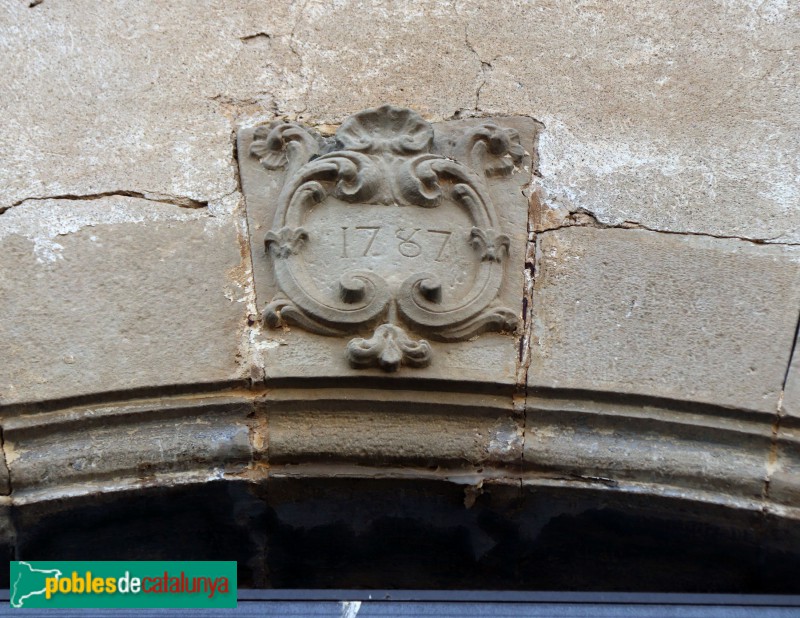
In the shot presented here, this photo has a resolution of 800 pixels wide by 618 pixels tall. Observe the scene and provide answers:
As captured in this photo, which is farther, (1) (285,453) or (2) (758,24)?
(2) (758,24)

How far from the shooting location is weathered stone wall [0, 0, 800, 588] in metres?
1.84

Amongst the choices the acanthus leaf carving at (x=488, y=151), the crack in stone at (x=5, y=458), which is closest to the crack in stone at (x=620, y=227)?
the acanthus leaf carving at (x=488, y=151)

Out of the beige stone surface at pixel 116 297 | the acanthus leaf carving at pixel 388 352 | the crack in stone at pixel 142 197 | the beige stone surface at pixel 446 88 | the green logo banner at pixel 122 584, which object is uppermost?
the beige stone surface at pixel 446 88

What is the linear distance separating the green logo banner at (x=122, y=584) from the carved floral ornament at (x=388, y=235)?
16.6 inches

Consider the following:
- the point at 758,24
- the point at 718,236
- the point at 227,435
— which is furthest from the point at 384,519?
the point at 758,24

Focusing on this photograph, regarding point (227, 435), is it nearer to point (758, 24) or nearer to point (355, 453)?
point (355, 453)

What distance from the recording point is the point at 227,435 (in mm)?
1847

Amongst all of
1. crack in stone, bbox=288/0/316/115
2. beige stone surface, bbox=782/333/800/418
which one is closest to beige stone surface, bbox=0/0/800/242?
crack in stone, bbox=288/0/316/115

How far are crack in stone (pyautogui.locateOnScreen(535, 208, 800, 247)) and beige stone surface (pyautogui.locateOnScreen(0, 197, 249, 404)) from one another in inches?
24.1

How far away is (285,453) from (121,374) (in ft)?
1.01

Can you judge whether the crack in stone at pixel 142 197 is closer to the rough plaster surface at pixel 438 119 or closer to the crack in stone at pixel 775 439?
the rough plaster surface at pixel 438 119

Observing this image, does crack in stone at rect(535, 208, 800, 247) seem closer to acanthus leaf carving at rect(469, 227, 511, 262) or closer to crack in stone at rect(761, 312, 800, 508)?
acanthus leaf carving at rect(469, 227, 511, 262)

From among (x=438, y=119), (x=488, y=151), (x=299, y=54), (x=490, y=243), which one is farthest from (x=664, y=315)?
(x=299, y=54)

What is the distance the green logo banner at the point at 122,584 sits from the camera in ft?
5.73
